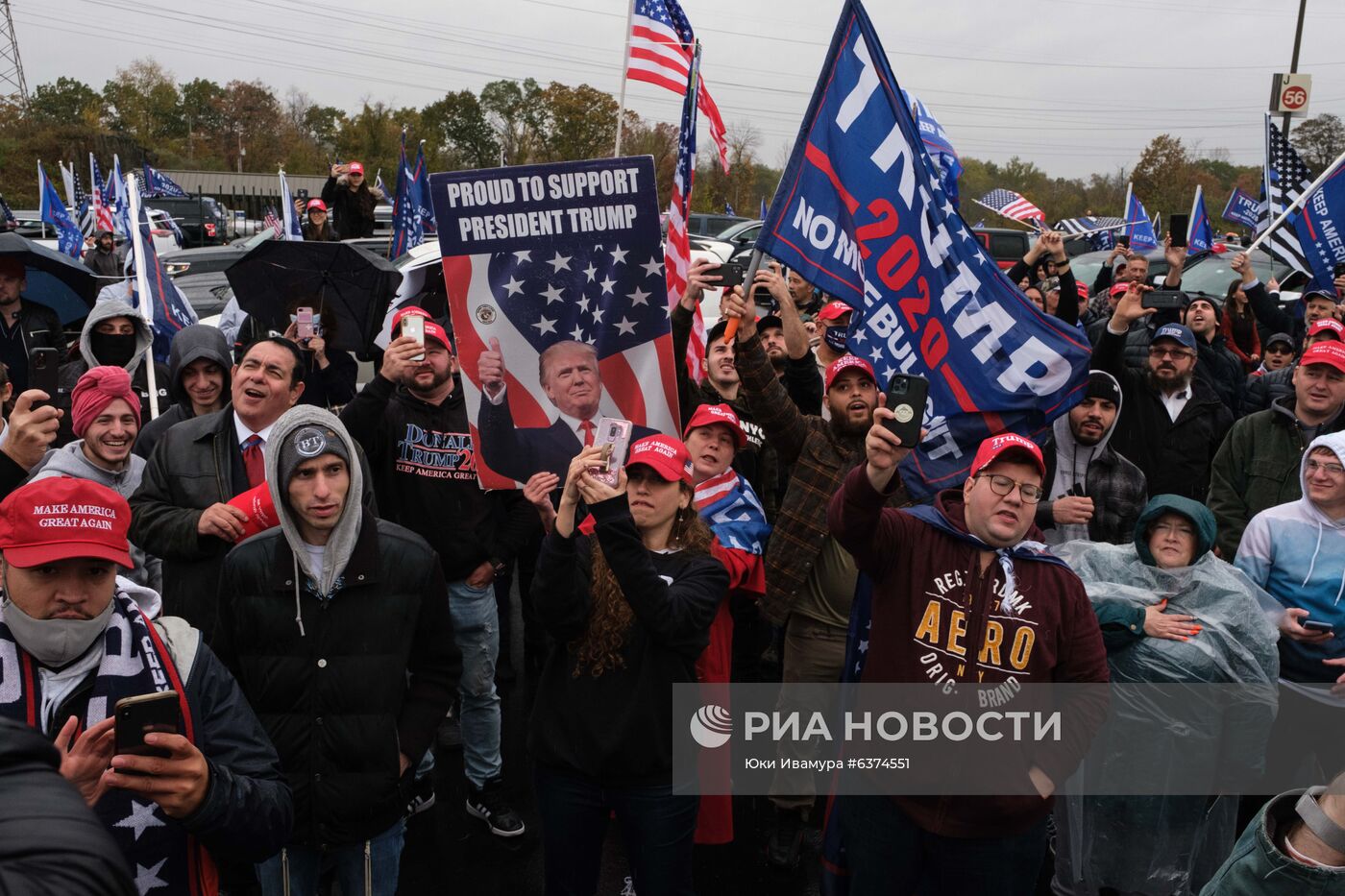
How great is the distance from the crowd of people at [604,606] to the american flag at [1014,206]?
608 centimetres

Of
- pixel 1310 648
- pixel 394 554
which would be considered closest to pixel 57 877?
A: pixel 394 554

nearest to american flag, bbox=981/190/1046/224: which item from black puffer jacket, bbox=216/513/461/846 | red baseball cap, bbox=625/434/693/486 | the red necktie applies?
red baseball cap, bbox=625/434/693/486

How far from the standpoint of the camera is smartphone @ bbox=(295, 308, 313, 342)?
17.7ft

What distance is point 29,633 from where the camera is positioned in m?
2.26

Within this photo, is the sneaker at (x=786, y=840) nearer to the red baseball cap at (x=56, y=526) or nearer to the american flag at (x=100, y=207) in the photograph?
the red baseball cap at (x=56, y=526)

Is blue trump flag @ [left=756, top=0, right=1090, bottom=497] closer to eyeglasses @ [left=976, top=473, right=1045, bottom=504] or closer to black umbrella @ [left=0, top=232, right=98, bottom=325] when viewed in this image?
eyeglasses @ [left=976, top=473, right=1045, bottom=504]

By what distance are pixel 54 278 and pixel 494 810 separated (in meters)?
3.80

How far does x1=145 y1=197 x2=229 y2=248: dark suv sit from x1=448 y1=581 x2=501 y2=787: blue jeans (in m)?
22.6

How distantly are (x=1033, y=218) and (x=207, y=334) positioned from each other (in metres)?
8.75

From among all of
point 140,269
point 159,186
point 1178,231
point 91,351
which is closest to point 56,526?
point 91,351

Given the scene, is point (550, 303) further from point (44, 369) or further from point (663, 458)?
point (44, 369)

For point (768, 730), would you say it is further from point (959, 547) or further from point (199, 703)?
point (199, 703)

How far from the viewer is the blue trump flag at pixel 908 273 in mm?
4012

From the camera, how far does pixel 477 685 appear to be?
15.0 ft
